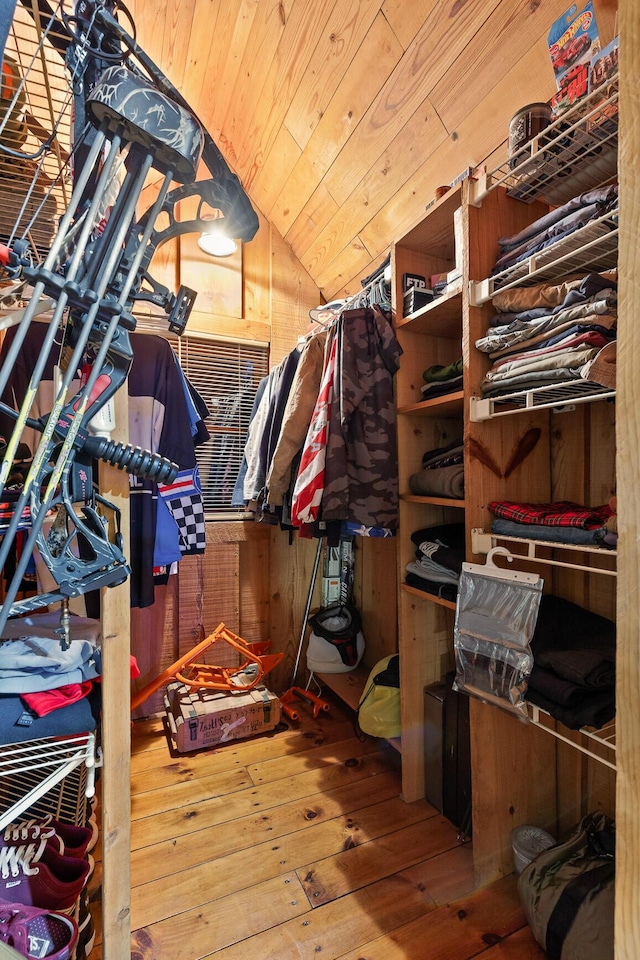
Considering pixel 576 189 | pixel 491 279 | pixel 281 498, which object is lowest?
pixel 281 498

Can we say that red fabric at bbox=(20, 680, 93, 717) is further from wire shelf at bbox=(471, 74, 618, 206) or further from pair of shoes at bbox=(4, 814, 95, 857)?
wire shelf at bbox=(471, 74, 618, 206)

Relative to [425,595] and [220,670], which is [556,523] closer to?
[425,595]

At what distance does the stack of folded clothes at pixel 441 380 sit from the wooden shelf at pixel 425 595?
0.68 meters

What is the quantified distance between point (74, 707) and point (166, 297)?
Result: 784mm

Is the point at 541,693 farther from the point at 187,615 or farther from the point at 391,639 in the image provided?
the point at 187,615

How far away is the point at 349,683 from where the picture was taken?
7.41 feet

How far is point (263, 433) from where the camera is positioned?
2.19 meters

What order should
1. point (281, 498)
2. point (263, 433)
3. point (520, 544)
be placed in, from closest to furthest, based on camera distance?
point (520, 544)
point (281, 498)
point (263, 433)

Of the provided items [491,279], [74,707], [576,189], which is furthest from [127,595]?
[576,189]

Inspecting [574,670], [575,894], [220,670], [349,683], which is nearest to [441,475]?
[574,670]

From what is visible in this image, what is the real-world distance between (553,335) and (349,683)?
1.83m

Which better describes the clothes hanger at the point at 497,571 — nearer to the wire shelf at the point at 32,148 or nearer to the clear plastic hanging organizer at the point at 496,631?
the clear plastic hanging organizer at the point at 496,631

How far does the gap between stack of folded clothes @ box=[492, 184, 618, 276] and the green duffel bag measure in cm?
150

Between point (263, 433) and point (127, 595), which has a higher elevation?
point (263, 433)
